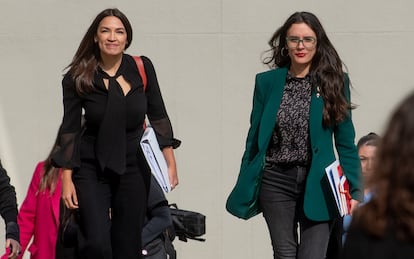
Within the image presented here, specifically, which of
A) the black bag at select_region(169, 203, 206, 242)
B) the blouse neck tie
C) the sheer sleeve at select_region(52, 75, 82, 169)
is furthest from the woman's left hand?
the sheer sleeve at select_region(52, 75, 82, 169)

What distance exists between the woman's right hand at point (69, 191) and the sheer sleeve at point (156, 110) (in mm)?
614

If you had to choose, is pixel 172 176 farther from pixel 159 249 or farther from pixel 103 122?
pixel 103 122

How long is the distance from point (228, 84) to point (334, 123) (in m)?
2.39

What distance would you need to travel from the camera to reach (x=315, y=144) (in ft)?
20.8

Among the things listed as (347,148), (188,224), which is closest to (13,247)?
(188,224)

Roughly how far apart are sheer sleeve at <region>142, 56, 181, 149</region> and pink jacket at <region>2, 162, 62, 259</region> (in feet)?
2.23

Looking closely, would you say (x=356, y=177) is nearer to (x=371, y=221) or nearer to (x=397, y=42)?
(x=397, y=42)

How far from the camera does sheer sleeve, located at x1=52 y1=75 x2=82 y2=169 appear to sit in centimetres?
611

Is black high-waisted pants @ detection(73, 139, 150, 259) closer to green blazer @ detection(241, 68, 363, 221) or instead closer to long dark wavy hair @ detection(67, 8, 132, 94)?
long dark wavy hair @ detection(67, 8, 132, 94)

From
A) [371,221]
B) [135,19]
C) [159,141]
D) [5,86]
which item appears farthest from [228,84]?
[371,221]

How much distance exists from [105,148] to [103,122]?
0.46ft

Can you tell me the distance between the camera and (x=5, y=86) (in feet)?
29.3

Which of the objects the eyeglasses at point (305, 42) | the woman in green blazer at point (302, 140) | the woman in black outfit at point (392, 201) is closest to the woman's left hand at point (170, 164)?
the woman in green blazer at point (302, 140)

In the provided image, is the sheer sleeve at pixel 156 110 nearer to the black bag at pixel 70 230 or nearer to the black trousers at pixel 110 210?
the black trousers at pixel 110 210
